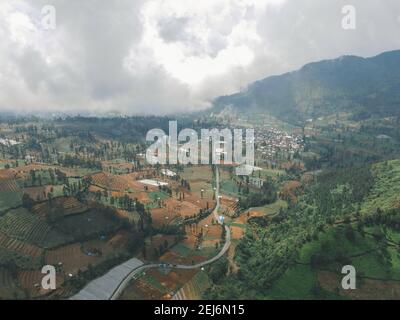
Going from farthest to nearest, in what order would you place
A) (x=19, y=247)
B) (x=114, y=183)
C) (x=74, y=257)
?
(x=114, y=183)
(x=74, y=257)
(x=19, y=247)

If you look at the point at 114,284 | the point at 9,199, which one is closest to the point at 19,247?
the point at 114,284

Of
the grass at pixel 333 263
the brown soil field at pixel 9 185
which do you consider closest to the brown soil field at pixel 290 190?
the grass at pixel 333 263

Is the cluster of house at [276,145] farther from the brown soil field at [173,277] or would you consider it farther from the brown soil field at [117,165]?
the brown soil field at [173,277]

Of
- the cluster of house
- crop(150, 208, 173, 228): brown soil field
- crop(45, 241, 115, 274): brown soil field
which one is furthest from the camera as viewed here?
the cluster of house

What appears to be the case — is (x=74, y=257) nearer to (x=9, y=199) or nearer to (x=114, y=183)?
(x=9, y=199)

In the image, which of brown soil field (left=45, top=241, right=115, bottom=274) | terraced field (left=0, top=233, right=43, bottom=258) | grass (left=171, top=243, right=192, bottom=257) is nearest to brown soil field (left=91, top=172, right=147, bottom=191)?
brown soil field (left=45, top=241, right=115, bottom=274)

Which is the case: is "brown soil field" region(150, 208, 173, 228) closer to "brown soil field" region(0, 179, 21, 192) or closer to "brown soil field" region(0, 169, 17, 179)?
"brown soil field" region(0, 179, 21, 192)

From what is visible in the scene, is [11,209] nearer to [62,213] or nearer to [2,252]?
[62,213]

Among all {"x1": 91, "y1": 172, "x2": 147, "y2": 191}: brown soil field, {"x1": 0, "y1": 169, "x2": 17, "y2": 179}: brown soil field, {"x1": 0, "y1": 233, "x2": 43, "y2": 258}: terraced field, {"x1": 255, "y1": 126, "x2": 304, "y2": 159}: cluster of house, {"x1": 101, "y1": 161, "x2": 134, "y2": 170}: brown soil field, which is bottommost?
{"x1": 0, "y1": 233, "x2": 43, "y2": 258}: terraced field

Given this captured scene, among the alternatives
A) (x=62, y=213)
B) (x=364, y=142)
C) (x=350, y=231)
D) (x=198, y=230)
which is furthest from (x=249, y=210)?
(x=364, y=142)
